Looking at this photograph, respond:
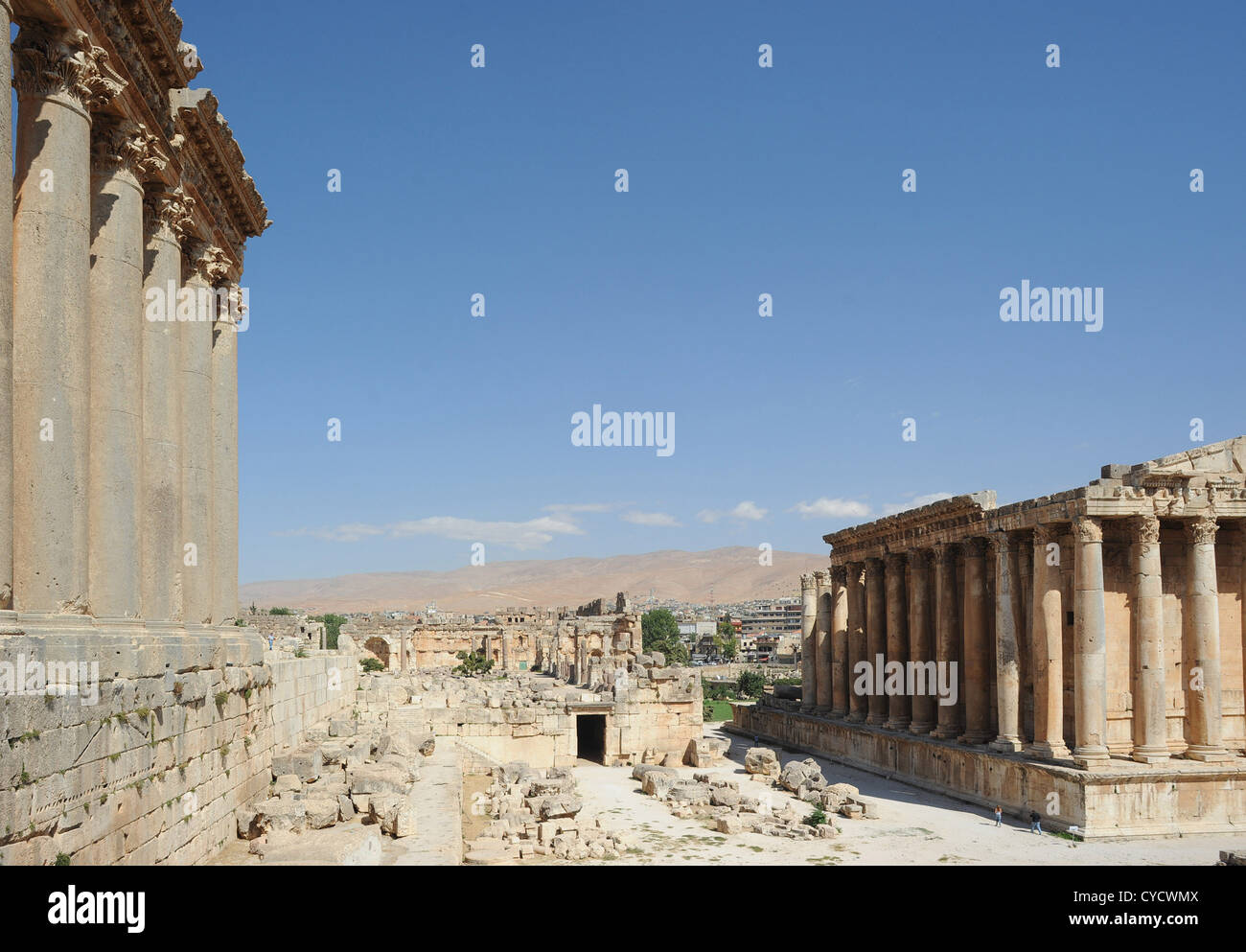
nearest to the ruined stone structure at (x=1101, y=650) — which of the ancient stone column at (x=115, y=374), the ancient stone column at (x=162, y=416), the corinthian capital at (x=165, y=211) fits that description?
the ancient stone column at (x=162, y=416)

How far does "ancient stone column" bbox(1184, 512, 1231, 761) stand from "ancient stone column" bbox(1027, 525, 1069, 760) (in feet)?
10.1

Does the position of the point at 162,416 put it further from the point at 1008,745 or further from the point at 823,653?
the point at 823,653

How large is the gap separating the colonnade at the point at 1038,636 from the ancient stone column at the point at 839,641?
1725 millimetres

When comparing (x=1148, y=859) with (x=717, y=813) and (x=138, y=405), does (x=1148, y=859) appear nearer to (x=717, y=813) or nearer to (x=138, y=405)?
(x=717, y=813)

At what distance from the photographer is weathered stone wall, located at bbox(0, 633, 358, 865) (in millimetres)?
8555

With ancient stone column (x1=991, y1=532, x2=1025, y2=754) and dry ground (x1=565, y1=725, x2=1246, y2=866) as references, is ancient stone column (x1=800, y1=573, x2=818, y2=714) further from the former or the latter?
dry ground (x1=565, y1=725, x2=1246, y2=866)

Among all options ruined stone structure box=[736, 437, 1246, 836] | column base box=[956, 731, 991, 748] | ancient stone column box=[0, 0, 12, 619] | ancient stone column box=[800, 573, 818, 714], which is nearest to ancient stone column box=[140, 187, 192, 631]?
ancient stone column box=[0, 0, 12, 619]

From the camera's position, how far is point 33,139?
1122cm

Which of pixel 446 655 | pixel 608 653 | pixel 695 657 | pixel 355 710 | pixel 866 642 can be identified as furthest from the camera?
pixel 695 657

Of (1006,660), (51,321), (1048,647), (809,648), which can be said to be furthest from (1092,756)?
(51,321)

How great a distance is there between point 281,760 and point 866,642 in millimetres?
26793

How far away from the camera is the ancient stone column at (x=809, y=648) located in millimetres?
45062

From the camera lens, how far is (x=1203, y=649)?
26.7 meters
